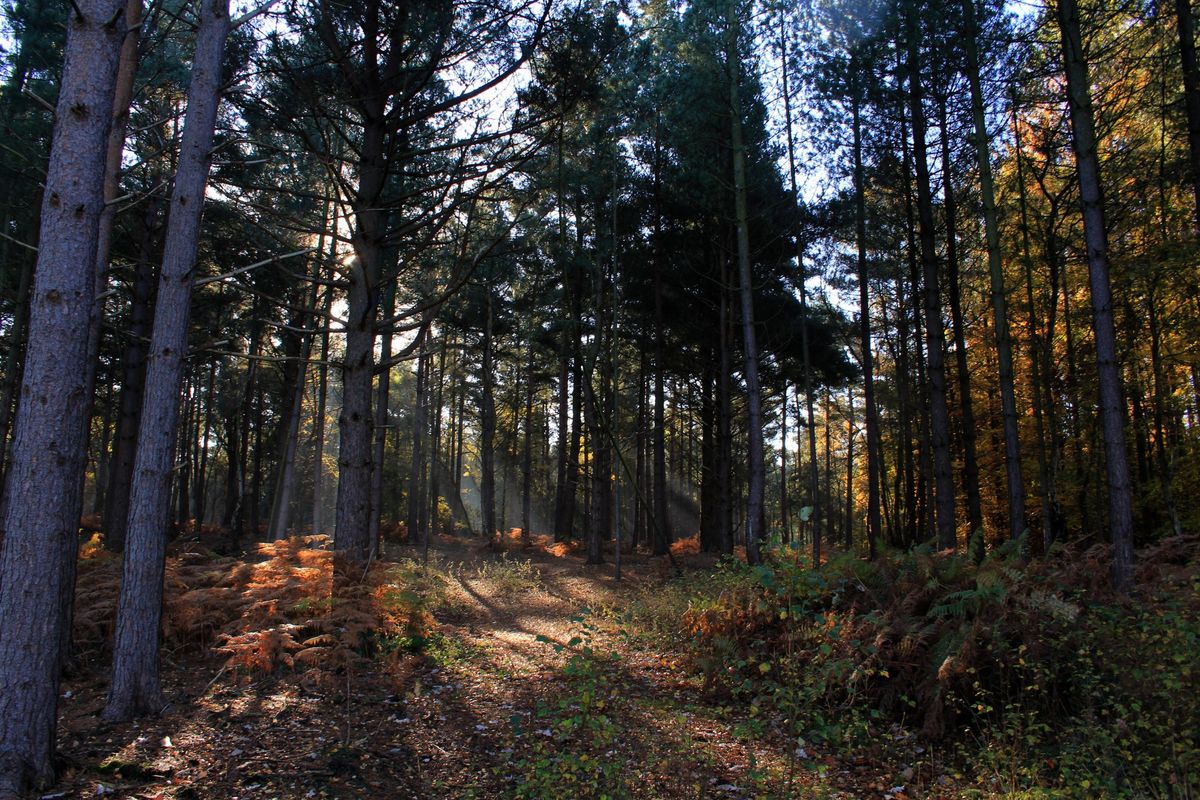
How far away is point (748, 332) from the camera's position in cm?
1210

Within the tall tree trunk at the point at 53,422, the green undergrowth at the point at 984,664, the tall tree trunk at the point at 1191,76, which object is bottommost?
the green undergrowth at the point at 984,664

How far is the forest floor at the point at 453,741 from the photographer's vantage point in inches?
156

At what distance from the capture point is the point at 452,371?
27984mm

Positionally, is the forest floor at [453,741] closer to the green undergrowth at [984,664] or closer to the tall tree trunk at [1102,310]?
the green undergrowth at [984,664]

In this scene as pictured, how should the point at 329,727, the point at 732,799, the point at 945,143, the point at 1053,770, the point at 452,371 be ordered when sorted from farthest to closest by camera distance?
1. the point at 452,371
2. the point at 945,143
3. the point at 329,727
4. the point at 1053,770
5. the point at 732,799

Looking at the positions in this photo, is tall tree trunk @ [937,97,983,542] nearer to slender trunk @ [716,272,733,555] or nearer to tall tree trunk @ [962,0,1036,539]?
tall tree trunk @ [962,0,1036,539]

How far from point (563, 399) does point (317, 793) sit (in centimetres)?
1768

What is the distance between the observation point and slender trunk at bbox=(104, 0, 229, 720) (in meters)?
4.77

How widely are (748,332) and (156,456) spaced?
31.6 feet

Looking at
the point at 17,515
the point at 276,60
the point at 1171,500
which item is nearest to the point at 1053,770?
the point at 17,515

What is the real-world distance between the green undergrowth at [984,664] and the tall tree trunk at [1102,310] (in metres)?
0.49

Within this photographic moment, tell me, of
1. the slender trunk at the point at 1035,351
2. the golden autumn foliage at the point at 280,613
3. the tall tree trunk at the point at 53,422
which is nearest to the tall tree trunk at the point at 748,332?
the slender trunk at the point at 1035,351

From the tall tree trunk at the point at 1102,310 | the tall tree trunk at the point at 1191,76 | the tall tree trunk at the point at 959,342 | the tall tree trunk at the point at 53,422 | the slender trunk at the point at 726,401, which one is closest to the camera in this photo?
the tall tree trunk at the point at 53,422

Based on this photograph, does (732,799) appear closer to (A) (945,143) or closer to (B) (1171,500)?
(A) (945,143)
